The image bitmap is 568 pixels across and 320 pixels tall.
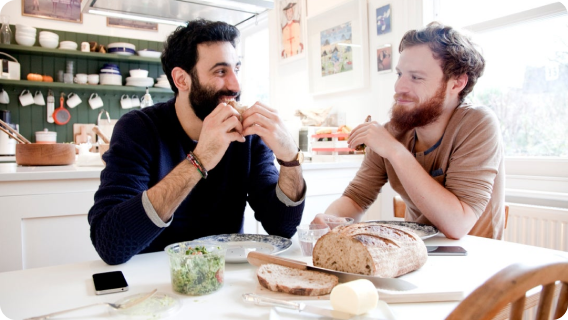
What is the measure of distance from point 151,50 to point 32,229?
3.95 m

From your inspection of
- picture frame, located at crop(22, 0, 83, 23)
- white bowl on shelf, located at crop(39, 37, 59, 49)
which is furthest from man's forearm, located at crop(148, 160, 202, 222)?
picture frame, located at crop(22, 0, 83, 23)

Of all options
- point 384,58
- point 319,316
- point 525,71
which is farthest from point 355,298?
point 384,58

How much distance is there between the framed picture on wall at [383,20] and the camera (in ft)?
9.86

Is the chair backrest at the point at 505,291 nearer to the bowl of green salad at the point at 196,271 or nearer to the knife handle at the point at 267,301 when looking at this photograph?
the knife handle at the point at 267,301

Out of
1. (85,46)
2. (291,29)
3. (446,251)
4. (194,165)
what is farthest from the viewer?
(85,46)

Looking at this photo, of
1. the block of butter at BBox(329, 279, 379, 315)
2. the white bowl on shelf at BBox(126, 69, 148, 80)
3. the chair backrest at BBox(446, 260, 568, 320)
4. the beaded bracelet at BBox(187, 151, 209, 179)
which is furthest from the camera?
the white bowl on shelf at BBox(126, 69, 148, 80)

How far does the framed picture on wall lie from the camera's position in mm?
3006

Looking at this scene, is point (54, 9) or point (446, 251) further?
point (54, 9)

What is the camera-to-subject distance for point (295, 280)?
82 centimetres

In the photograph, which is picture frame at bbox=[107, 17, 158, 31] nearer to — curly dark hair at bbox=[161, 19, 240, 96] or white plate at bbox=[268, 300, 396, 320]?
curly dark hair at bbox=[161, 19, 240, 96]

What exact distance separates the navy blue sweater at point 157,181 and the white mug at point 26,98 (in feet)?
13.7

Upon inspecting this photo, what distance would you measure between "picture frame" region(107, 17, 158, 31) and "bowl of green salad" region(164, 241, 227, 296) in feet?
17.7

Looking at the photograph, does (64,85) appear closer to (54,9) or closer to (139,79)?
(139,79)

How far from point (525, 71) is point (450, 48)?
1.14m
